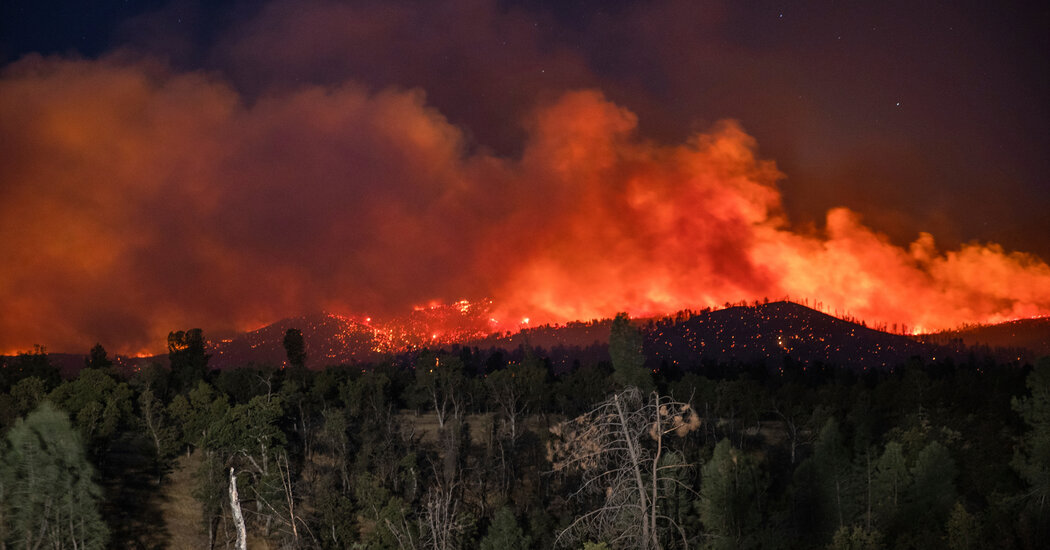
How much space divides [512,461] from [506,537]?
119 feet

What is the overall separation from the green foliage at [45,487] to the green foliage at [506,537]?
28.0 metres

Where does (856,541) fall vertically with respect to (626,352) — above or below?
below

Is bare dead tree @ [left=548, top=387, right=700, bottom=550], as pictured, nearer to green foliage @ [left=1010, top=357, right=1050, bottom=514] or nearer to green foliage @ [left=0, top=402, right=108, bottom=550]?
green foliage @ [left=0, top=402, right=108, bottom=550]

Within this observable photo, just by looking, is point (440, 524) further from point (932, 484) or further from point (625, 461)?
point (932, 484)

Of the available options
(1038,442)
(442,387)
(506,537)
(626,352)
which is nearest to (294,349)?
(442,387)

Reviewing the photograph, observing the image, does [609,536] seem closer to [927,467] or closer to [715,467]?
[715,467]

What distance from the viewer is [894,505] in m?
63.7

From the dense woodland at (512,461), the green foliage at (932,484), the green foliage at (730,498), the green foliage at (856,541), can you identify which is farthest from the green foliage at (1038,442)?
the green foliage at (856,541)

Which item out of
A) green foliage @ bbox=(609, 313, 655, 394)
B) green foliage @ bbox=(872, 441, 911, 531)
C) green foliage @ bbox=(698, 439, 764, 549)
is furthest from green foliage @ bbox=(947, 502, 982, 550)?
green foliage @ bbox=(609, 313, 655, 394)

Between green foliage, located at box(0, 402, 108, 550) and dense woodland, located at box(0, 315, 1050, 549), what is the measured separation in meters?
0.15

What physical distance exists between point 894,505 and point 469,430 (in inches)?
2443

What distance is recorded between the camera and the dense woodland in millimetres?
43438

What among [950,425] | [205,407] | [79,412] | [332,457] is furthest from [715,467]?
[79,412]

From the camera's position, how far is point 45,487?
51.2 meters
